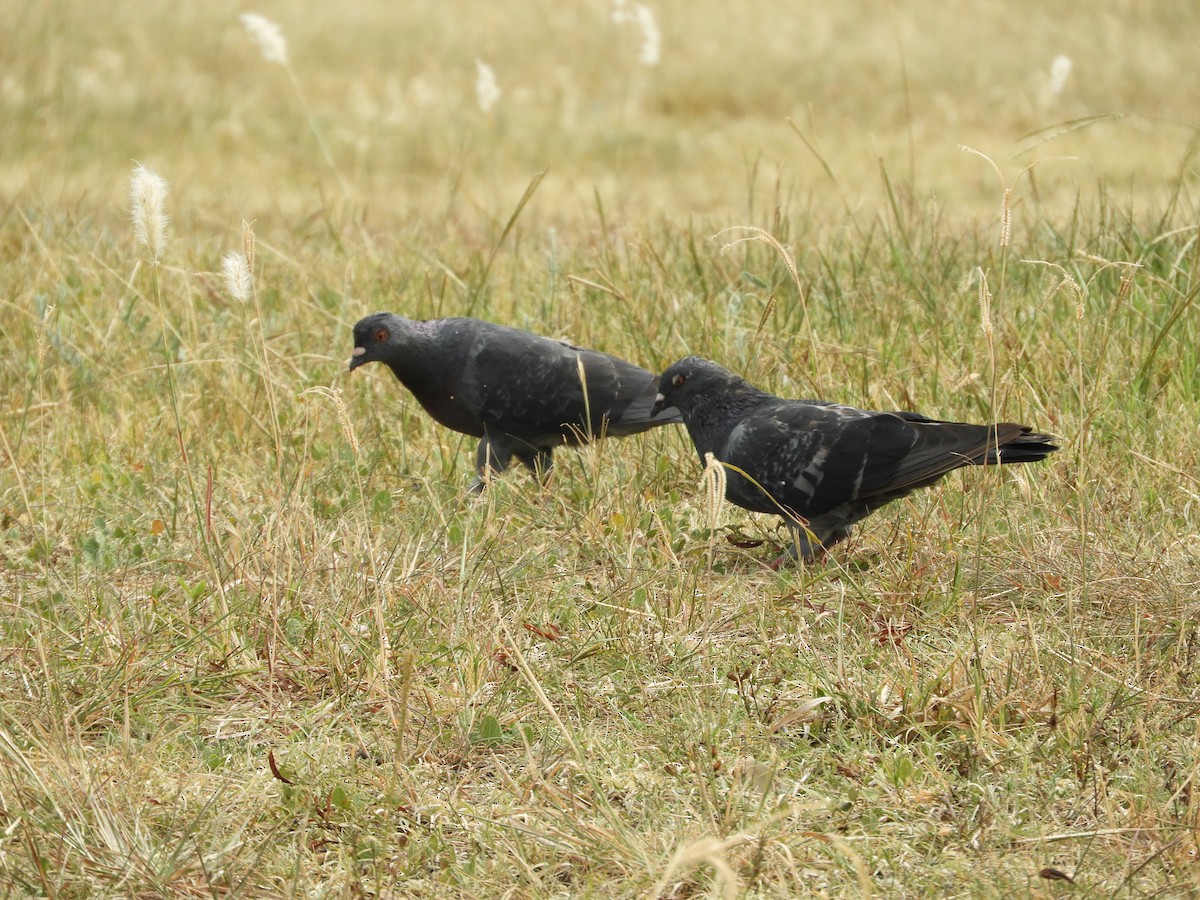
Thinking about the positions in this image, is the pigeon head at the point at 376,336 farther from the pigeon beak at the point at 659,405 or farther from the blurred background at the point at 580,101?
the blurred background at the point at 580,101

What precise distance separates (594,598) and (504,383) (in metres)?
1.40

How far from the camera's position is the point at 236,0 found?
1472 cm

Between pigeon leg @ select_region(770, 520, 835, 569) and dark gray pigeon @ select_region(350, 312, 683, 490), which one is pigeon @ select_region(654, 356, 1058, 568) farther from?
dark gray pigeon @ select_region(350, 312, 683, 490)

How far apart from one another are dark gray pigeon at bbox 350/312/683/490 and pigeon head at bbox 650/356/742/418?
35 centimetres

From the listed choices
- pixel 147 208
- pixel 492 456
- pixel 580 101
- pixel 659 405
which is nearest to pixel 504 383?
pixel 492 456

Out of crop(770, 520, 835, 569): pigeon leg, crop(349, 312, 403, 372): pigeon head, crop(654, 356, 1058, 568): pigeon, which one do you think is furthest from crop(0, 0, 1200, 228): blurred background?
crop(770, 520, 835, 569): pigeon leg

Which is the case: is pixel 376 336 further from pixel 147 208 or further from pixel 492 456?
pixel 147 208

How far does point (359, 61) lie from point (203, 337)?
8.47 m

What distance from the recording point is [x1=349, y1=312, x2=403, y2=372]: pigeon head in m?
4.92

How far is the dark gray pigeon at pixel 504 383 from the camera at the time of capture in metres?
4.85

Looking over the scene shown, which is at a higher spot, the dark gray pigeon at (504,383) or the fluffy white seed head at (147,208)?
the fluffy white seed head at (147,208)

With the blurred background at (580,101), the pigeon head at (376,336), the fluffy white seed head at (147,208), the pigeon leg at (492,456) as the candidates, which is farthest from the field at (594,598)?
the blurred background at (580,101)

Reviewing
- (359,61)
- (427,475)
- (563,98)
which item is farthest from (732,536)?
(359,61)

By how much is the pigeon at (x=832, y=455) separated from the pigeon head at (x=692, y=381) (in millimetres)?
92
